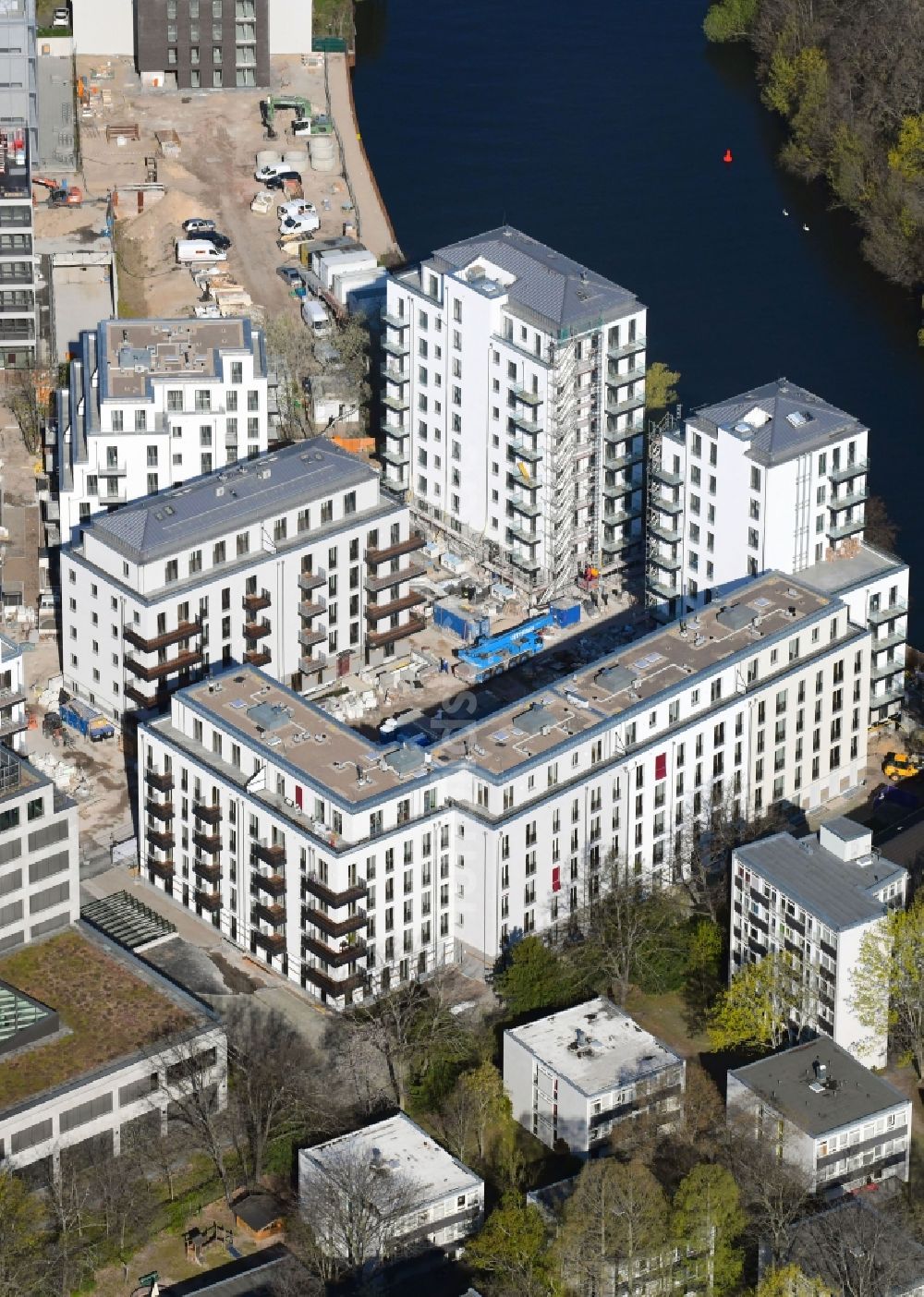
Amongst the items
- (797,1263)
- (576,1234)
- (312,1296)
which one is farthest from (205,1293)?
(797,1263)

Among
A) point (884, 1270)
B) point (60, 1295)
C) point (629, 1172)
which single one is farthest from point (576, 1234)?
point (60, 1295)

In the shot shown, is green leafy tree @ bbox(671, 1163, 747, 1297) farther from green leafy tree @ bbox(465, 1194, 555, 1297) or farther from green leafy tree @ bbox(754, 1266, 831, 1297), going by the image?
green leafy tree @ bbox(465, 1194, 555, 1297)

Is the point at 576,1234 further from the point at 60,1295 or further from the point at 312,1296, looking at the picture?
the point at 60,1295

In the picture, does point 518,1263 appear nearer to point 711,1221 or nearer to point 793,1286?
point 711,1221

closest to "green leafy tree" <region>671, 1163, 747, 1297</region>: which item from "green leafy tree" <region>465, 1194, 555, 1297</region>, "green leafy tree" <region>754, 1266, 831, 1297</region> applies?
"green leafy tree" <region>754, 1266, 831, 1297</region>

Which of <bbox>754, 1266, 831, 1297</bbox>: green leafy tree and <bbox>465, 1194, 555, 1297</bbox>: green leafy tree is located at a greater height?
<bbox>754, 1266, 831, 1297</bbox>: green leafy tree

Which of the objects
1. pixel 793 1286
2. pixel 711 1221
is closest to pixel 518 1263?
pixel 711 1221

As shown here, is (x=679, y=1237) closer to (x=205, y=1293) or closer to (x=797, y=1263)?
(x=797, y=1263)
